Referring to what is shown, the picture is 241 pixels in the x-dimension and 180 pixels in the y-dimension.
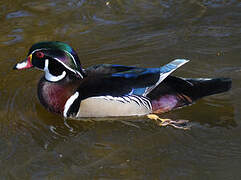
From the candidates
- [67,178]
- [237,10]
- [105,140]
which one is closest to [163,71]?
[105,140]

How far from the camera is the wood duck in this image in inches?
194

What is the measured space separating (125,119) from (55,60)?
3.42 feet

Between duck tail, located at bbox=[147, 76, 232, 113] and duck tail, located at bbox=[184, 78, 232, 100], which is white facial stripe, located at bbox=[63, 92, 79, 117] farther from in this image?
duck tail, located at bbox=[184, 78, 232, 100]

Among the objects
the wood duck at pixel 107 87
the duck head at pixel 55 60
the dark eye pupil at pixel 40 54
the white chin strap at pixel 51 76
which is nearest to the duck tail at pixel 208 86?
the wood duck at pixel 107 87

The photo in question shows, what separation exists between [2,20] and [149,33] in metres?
2.57

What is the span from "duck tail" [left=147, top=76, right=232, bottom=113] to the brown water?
0.15 meters

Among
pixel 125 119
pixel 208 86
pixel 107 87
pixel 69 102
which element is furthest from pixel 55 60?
pixel 208 86

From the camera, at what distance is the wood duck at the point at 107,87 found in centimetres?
494

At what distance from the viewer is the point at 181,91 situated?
519cm

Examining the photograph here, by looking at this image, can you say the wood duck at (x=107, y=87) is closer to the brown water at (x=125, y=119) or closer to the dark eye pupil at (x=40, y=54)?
the dark eye pupil at (x=40, y=54)

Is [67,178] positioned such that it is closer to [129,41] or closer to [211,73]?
[211,73]

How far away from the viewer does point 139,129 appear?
16.1 ft

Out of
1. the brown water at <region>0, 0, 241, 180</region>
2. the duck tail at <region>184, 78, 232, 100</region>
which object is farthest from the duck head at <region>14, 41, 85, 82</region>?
the duck tail at <region>184, 78, 232, 100</region>

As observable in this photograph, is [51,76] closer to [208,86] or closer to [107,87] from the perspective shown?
[107,87]
